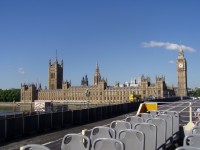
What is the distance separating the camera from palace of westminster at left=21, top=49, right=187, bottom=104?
160 metres

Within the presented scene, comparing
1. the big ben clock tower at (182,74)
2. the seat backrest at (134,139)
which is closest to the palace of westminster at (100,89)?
the big ben clock tower at (182,74)

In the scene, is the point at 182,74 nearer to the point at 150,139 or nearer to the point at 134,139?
the point at 150,139

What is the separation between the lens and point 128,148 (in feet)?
22.1

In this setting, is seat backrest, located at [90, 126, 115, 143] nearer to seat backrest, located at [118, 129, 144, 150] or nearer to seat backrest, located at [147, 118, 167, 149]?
seat backrest, located at [118, 129, 144, 150]

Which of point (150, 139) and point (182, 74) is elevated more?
point (182, 74)

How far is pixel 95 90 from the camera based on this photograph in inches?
6988

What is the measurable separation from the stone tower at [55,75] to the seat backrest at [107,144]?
7302 inches

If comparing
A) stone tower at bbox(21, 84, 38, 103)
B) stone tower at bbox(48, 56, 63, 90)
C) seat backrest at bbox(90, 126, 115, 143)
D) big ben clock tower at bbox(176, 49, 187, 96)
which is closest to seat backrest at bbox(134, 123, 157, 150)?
seat backrest at bbox(90, 126, 115, 143)

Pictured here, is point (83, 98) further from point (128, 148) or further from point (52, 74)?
point (128, 148)

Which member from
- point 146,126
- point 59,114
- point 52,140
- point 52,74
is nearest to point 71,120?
point 59,114

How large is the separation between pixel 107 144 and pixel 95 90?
171982 millimetres

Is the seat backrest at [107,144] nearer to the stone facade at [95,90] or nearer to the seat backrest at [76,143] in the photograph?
the seat backrest at [76,143]

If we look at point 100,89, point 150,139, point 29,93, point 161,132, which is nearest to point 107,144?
point 150,139

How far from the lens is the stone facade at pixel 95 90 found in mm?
160625
